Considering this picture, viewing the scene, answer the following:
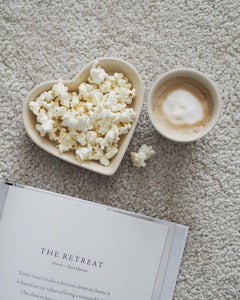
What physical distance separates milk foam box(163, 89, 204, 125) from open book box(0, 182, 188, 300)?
0.16 meters

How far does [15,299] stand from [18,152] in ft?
0.70

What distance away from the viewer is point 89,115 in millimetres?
644

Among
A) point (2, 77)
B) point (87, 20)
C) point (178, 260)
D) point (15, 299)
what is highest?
point (87, 20)

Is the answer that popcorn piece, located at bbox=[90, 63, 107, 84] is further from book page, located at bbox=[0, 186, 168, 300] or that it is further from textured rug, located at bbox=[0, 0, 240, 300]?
book page, located at bbox=[0, 186, 168, 300]

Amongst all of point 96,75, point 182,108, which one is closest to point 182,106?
point 182,108

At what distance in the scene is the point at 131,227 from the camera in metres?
0.67

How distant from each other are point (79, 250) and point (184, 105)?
0.85 ft

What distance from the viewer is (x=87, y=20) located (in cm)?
70

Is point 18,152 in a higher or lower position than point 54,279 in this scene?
higher

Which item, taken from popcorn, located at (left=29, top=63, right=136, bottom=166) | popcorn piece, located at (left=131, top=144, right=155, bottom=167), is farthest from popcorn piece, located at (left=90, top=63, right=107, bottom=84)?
popcorn piece, located at (left=131, top=144, right=155, bottom=167)

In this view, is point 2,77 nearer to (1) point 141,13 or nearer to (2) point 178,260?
(1) point 141,13

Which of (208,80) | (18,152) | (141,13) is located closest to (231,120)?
(208,80)

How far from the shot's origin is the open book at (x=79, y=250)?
0.67 meters

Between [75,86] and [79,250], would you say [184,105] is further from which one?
[79,250]
